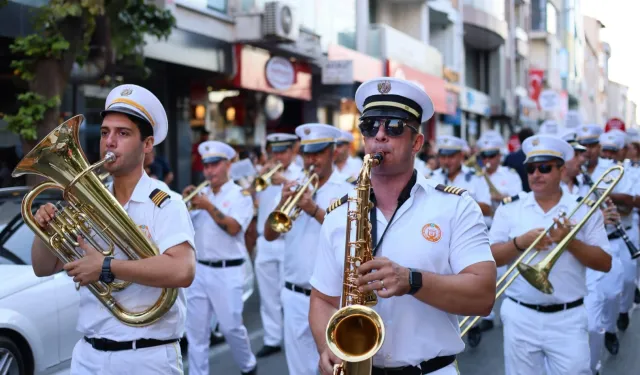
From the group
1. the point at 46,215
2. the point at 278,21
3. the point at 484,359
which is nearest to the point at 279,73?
the point at 278,21

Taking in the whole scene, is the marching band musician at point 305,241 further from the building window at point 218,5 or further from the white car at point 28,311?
the building window at point 218,5

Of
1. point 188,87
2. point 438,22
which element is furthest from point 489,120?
point 188,87

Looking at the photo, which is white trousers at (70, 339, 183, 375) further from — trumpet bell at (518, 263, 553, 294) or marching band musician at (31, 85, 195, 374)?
trumpet bell at (518, 263, 553, 294)

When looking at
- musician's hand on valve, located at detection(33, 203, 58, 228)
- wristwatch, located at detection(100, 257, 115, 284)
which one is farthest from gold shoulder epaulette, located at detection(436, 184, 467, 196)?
musician's hand on valve, located at detection(33, 203, 58, 228)

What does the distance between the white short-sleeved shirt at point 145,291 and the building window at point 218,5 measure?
12124 millimetres

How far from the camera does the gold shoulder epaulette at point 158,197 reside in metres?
3.96

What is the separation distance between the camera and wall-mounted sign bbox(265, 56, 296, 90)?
17125 millimetres

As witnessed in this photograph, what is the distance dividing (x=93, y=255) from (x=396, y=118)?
1.50 metres

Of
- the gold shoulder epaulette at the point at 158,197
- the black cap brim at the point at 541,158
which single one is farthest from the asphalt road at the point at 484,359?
the gold shoulder epaulette at the point at 158,197

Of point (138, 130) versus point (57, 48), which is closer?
point (138, 130)

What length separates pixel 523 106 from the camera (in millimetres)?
45188

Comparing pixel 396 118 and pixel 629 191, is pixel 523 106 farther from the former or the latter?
pixel 396 118

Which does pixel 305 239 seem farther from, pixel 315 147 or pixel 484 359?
pixel 484 359

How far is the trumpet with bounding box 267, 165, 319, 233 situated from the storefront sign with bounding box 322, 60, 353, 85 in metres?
12.9
